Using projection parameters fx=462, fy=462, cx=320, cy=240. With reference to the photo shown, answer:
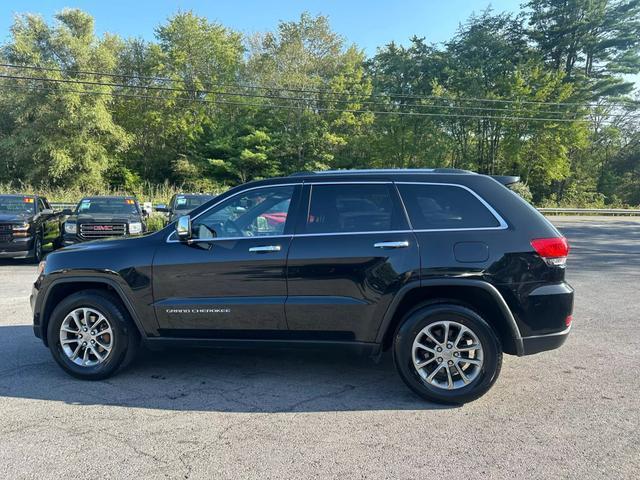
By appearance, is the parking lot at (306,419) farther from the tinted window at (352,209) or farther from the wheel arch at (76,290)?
the tinted window at (352,209)

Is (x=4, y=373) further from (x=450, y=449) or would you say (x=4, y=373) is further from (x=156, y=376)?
(x=450, y=449)

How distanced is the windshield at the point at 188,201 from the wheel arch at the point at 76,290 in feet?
34.0

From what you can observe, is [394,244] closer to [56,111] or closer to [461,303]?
[461,303]

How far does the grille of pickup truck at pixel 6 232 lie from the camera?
10.9 m

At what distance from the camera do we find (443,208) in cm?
391

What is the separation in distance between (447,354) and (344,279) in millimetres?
1032

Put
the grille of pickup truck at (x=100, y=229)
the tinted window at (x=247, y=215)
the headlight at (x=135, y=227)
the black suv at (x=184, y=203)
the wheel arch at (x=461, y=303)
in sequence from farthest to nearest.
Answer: the black suv at (x=184, y=203) → the headlight at (x=135, y=227) → the grille of pickup truck at (x=100, y=229) → the tinted window at (x=247, y=215) → the wheel arch at (x=461, y=303)

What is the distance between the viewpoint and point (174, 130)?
4075cm

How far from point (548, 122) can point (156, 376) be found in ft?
129

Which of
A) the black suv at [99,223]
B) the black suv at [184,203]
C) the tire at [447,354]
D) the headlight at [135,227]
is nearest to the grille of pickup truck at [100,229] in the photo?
the black suv at [99,223]

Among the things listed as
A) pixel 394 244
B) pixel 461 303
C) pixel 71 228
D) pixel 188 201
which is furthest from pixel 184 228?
pixel 188 201

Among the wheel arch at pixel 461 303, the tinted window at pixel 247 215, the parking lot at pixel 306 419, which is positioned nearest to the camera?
the parking lot at pixel 306 419

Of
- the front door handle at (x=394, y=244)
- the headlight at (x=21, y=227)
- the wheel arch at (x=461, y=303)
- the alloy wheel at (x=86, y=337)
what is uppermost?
the front door handle at (x=394, y=244)

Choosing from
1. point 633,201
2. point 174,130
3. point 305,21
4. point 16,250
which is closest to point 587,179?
point 633,201
